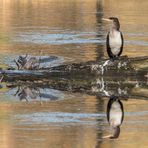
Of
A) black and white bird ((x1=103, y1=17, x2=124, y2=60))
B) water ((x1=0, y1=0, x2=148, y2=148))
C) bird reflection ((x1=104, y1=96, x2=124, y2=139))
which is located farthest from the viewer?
black and white bird ((x1=103, y1=17, x2=124, y2=60))

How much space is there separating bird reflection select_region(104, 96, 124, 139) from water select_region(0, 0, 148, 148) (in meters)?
0.10

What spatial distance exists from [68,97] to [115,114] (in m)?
2.34

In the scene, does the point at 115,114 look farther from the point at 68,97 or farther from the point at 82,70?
the point at 82,70

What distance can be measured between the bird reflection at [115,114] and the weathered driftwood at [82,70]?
75.2 inches

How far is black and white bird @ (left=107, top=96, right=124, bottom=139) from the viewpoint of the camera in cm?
1435

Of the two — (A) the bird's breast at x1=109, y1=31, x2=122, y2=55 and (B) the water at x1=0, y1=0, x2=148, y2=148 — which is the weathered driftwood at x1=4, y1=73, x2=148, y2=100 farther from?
(A) the bird's breast at x1=109, y1=31, x2=122, y2=55

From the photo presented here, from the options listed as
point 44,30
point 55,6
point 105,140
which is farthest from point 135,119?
point 55,6

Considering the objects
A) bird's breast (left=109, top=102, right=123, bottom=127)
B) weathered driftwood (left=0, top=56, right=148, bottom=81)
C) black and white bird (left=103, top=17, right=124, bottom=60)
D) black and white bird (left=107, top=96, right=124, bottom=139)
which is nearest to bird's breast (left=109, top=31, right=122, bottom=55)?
black and white bird (left=103, top=17, right=124, bottom=60)

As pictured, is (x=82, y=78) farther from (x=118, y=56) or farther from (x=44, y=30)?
(x=44, y=30)

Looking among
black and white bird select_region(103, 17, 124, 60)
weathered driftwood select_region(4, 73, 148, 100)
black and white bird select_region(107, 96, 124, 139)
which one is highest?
black and white bird select_region(103, 17, 124, 60)

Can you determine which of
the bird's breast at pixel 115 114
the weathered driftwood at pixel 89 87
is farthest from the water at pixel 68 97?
the bird's breast at pixel 115 114

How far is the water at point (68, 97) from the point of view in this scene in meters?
13.6

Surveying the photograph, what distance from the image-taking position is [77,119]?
15273 millimetres

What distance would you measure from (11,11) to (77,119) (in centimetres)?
3018
